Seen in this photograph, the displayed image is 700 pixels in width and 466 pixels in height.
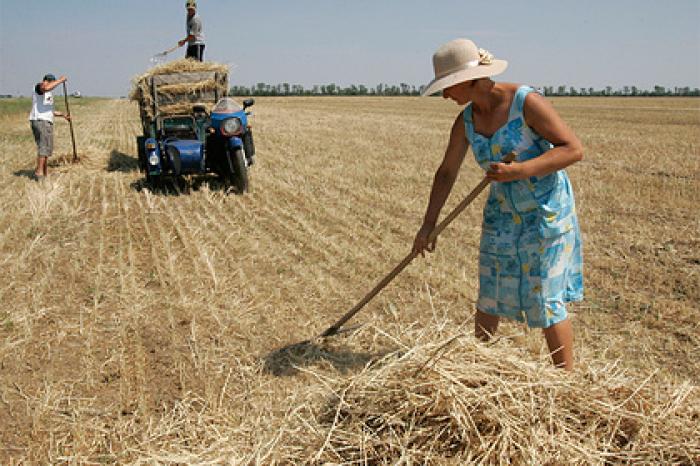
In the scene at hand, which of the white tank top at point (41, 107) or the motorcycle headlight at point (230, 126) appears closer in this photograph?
the motorcycle headlight at point (230, 126)

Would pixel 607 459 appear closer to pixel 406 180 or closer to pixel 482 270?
pixel 482 270

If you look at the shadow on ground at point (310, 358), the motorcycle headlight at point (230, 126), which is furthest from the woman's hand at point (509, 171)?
the motorcycle headlight at point (230, 126)

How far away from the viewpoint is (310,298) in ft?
16.0

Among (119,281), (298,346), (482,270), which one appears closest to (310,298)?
(298,346)

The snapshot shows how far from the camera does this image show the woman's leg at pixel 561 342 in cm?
286

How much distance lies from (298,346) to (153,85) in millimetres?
7066

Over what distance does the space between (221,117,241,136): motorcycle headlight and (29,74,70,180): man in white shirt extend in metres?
3.52

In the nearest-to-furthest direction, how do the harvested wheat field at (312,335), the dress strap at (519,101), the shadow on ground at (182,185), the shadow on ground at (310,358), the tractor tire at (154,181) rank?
the harvested wheat field at (312,335), the dress strap at (519,101), the shadow on ground at (310,358), the shadow on ground at (182,185), the tractor tire at (154,181)

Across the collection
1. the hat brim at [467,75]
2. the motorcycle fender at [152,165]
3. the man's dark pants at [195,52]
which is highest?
the man's dark pants at [195,52]

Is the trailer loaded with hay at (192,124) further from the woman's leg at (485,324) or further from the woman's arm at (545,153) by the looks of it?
the woman's arm at (545,153)

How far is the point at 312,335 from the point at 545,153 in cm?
219

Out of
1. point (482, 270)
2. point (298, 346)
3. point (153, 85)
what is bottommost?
point (298, 346)

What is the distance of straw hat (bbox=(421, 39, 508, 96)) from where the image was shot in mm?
2682

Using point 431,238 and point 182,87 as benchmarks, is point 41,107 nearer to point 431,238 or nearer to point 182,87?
point 182,87
